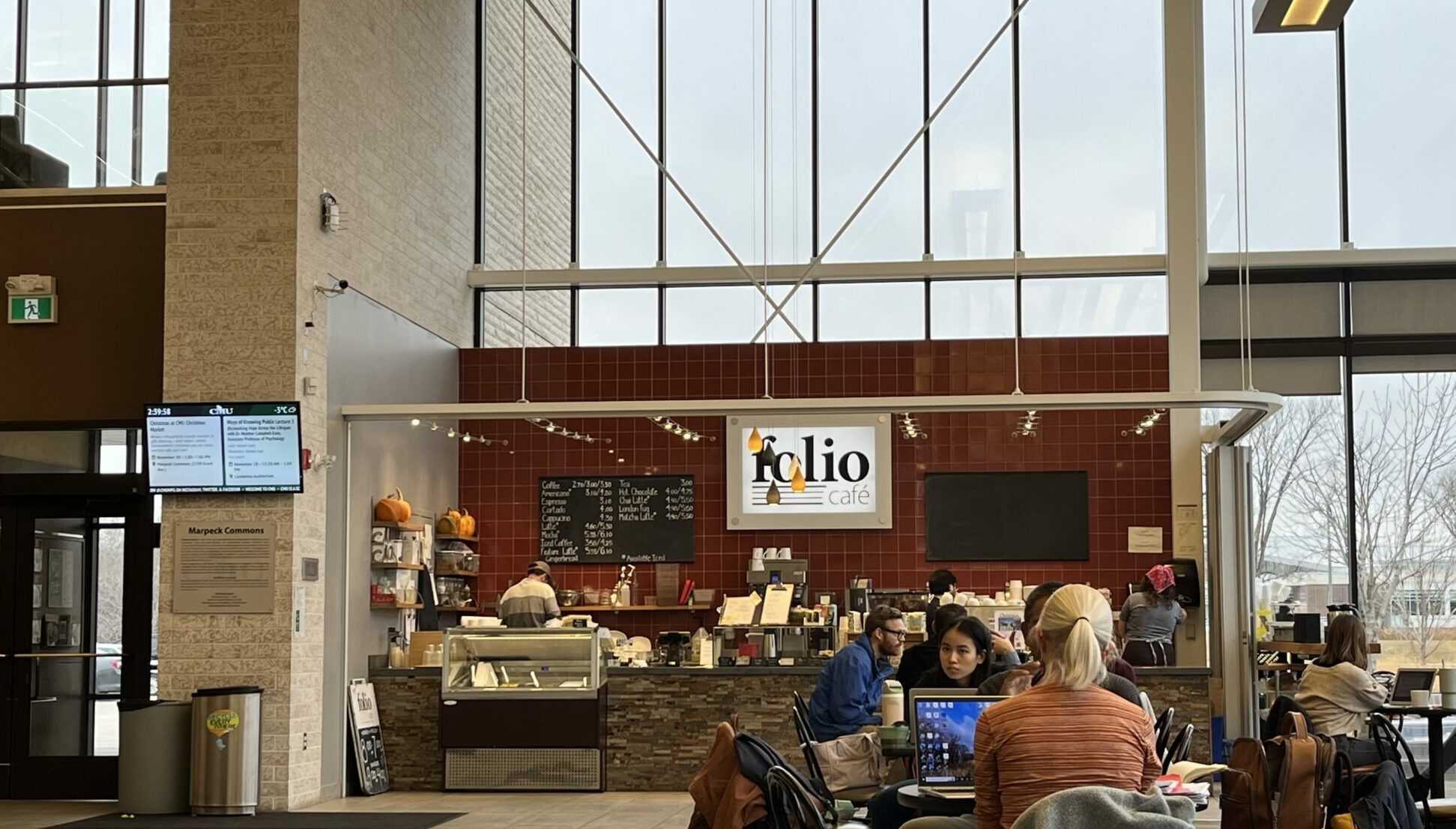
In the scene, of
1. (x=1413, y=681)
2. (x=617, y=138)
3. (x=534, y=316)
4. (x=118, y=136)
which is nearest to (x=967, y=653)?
(x=1413, y=681)

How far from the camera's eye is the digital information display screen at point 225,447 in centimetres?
1037

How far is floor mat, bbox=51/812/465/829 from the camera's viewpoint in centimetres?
943

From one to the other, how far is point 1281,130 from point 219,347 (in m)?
9.44

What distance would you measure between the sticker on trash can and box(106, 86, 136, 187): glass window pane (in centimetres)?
389

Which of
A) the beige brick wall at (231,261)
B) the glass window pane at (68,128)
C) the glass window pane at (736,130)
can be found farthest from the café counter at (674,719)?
the glass window pane at (736,130)

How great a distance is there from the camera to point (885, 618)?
8133mm

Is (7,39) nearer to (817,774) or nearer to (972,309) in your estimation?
(972,309)

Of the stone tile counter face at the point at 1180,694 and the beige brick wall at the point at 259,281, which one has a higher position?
the beige brick wall at the point at 259,281

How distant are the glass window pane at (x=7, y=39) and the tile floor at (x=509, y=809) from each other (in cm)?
528

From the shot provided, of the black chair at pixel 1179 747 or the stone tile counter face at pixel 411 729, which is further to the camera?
the stone tile counter face at pixel 411 729

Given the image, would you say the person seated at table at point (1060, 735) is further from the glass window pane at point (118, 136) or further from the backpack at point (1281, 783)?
the glass window pane at point (118, 136)

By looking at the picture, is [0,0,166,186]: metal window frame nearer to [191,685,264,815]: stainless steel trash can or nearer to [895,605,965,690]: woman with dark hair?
[191,685,264,815]: stainless steel trash can

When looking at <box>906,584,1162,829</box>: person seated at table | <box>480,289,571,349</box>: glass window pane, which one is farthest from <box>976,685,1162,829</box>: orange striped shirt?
<box>480,289,571,349</box>: glass window pane

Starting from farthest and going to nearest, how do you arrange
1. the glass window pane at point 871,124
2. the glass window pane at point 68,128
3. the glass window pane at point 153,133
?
the glass window pane at point 871,124 < the glass window pane at point 68,128 < the glass window pane at point 153,133
